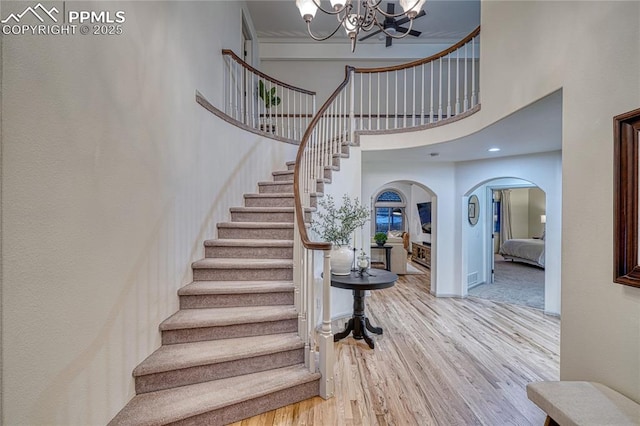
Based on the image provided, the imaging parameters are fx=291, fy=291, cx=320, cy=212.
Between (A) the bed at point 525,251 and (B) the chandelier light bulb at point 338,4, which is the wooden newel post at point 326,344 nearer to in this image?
(B) the chandelier light bulb at point 338,4

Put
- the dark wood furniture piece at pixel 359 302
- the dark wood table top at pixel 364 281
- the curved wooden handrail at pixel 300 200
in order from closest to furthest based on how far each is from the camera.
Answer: the curved wooden handrail at pixel 300 200
the dark wood table top at pixel 364 281
the dark wood furniture piece at pixel 359 302

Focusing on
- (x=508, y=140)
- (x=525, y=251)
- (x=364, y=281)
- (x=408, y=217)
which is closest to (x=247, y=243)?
(x=364, y=281)

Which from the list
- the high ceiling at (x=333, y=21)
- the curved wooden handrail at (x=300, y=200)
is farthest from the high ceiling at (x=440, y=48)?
the curved wooden handrail at (x=300, y=200)

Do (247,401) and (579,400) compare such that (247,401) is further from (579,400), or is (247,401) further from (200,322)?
(579,400)

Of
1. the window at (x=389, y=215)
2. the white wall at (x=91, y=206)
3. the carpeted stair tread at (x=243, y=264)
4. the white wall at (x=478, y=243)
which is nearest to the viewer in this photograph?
the white wall at (x=91, y=206)

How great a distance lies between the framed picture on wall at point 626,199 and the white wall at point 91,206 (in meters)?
2.84

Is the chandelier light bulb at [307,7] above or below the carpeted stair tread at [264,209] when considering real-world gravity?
above

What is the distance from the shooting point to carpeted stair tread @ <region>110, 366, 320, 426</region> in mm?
1742

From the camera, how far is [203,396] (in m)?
1.92

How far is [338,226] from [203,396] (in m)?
2.35

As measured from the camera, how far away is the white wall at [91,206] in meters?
1.20

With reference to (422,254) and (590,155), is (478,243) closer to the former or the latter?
(422,254)

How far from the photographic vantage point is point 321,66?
670 cm

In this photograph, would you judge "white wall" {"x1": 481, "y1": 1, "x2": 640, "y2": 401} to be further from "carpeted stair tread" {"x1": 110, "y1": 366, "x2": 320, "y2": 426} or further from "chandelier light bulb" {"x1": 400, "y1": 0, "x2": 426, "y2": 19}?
"carpeted stair tread" {"x1": 110, "y1": 366, "x2": 320, "y2": 426}
